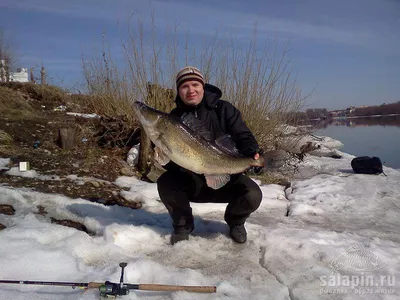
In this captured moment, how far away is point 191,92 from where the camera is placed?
3.15 meters

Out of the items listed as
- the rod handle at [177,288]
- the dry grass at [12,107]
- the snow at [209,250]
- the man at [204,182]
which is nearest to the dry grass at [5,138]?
the dry grass at [12,107]

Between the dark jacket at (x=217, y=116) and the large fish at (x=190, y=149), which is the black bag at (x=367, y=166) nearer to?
the dark jacket at (x=217, y=116)

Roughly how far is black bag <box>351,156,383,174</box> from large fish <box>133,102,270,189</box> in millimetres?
4909

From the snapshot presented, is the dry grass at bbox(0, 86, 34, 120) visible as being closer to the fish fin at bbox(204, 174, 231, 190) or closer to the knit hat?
the knit hat

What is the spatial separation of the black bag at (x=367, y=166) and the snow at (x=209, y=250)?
2385 millimetres

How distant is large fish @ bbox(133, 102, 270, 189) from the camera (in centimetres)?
280

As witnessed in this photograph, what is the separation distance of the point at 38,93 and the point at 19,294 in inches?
380

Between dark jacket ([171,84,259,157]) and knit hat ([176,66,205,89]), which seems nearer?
knit hat ([176,66,205,89])

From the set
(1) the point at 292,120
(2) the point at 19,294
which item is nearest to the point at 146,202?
(2) the point at 19,294

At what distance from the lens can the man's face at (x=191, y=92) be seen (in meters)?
3.13

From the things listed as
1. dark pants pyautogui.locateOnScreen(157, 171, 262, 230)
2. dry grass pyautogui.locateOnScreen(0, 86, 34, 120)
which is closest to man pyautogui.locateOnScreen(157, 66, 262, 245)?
dark pants pyautogui.locateOnScreen(157, 171, 262, 230)

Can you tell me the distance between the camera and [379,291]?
230cm

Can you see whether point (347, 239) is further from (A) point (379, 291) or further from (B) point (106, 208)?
(B) point (106, 208)

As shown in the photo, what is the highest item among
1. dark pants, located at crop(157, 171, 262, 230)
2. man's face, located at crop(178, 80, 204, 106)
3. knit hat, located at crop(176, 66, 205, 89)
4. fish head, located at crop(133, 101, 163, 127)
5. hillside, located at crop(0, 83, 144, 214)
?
knit hat, located at crop(176, 66, 205, 89)
